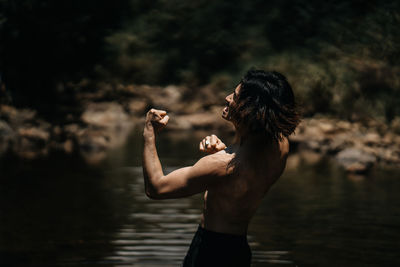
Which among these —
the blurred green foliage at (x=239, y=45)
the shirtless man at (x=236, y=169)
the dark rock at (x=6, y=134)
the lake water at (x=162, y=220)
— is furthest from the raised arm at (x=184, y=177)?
the dark rock at (x=6, y=134)

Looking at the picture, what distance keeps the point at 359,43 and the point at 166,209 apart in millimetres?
15147

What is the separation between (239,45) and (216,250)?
2481 centimetres

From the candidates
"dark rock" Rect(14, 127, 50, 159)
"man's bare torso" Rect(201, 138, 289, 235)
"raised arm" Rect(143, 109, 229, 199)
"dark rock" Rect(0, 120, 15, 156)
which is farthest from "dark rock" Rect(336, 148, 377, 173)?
"raised arm" Rect(143, 109, 229, 199)

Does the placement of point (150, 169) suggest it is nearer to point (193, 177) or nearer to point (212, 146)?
point (193, 177)

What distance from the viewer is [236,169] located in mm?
2926

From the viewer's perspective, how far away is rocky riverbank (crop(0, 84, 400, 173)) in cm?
1649

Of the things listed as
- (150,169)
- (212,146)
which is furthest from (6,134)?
(150,169)

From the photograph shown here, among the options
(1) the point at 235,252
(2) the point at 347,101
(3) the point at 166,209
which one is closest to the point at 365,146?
(2) the point at 347,101

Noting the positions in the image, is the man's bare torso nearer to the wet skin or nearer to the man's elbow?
the wet skin

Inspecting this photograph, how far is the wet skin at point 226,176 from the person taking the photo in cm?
290

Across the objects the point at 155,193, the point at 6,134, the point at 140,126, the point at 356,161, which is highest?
the point at 140,126

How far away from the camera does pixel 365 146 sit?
16734mm

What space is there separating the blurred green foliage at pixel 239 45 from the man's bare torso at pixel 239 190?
1404 cm

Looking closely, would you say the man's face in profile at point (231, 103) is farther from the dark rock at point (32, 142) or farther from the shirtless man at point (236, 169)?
Answer: the dark rock at point (32, 142)
